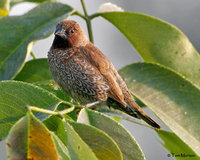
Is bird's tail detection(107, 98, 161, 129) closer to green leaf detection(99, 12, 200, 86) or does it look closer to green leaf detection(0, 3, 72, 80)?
green leaf detection(99, 12, 200, 86)

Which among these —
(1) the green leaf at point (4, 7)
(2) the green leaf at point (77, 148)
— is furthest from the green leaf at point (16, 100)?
(1) the green leaf at point (4, 7)

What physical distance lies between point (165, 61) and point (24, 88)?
1185mm

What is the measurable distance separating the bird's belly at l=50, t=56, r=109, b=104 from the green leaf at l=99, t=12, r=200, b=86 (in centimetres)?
33

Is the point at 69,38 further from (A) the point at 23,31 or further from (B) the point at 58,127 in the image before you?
(B) the point at 58,127

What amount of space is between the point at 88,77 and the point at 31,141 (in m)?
1.38

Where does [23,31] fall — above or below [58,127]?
above

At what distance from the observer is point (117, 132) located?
1.52 meters

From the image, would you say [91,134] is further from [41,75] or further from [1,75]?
[41,75]

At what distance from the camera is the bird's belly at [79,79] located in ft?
8.32

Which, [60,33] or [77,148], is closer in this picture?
[77,148]

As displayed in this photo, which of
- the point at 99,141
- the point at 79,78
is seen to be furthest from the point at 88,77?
the point at 99,141

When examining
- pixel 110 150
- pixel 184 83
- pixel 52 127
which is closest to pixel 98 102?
pixel 184 83

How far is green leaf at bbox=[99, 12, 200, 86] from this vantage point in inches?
93.7

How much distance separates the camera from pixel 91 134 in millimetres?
1315
